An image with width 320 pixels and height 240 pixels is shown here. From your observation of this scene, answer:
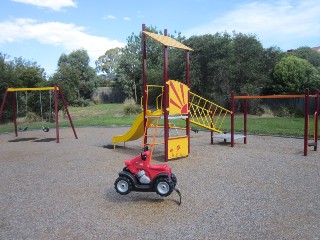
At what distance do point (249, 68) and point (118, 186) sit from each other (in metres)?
17.5

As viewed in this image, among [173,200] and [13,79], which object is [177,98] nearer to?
[173,200]

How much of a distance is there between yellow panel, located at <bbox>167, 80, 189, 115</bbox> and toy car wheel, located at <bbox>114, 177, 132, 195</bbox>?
3.15m

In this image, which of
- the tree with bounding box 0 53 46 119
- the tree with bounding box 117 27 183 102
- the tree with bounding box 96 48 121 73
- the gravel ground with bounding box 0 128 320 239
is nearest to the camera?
the gravel ground with bounding box 0 128 320 239

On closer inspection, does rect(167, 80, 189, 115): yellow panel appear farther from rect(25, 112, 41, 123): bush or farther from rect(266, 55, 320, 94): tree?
rect(266, 55, 320, 94): tree

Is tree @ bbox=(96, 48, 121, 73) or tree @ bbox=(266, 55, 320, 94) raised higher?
tree @ bbox=(96, 48, 121, 73)

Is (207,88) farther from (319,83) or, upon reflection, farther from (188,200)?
(188,200)

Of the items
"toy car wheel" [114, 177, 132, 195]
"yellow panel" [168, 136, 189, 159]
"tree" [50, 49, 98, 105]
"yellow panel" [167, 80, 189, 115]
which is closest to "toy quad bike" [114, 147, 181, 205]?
"toy car wheel" [114, 177, 132, 195]

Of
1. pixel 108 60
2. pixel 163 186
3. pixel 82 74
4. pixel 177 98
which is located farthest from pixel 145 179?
pixel 108 60

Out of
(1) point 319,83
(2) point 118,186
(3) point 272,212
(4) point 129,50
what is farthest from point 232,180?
(4) point 129,50

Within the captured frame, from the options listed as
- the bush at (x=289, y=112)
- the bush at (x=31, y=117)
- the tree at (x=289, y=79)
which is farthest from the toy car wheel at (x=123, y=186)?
the tree at (x=289, y=79)

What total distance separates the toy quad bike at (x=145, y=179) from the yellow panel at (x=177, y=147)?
2.79m

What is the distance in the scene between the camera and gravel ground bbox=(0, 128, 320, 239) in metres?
3.71

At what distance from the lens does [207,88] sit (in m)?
21.6

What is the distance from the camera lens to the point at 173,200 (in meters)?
4.77
